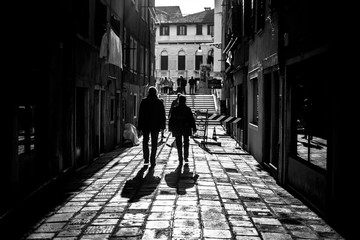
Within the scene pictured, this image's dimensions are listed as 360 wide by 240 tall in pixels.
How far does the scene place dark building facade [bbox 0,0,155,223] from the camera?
24.1 feet

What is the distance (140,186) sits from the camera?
883 centimetres

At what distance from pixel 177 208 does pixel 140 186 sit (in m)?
2.08

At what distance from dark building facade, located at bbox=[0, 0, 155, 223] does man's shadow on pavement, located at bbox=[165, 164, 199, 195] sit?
2429 mm

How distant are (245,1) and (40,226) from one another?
484 inches

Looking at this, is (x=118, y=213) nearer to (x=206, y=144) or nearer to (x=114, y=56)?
(x=114, y=56)

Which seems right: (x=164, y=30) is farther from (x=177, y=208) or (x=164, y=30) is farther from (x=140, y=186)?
(x=177, y=208)

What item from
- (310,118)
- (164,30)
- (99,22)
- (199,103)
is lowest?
(310,118)

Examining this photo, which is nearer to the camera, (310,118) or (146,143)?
(310,118)

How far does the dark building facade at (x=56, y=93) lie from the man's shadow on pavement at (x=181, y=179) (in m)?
2.43

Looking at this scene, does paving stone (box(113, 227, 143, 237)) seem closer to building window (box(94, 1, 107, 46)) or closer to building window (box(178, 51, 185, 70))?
building window (box(94, 1, 107, 46))

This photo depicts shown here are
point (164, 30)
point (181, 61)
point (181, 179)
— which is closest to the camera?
point (181, 179)

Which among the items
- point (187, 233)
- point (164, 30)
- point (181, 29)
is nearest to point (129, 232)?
point (187, 233)

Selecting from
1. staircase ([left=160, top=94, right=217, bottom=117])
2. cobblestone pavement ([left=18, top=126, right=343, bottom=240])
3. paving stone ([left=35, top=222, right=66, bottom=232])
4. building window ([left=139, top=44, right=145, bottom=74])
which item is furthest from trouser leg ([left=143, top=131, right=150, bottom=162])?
staircase ([left=160, top=94, right=217, bottom=117])

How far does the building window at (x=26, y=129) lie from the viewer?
7.87m
